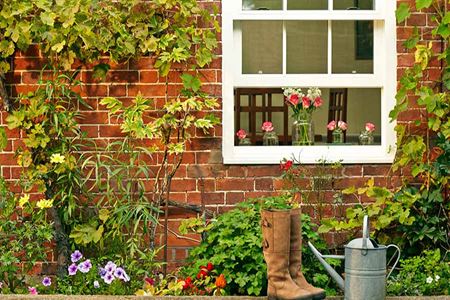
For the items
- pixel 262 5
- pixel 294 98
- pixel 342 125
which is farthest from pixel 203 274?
pixel 262 5

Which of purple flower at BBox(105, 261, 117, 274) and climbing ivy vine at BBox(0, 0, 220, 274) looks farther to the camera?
climbing ivy vine at BBox(0, 0, 220, 274)

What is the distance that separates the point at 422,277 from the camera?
6320mm

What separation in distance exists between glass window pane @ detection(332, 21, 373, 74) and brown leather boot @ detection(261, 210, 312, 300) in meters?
1.68

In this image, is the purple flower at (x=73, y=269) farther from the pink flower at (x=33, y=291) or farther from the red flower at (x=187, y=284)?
the red flower at (x=187, y=284)

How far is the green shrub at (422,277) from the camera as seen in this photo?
6234 mm

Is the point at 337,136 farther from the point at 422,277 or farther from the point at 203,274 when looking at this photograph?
the point at 203,274

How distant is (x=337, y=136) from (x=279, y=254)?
1.57m

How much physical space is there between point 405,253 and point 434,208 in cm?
37

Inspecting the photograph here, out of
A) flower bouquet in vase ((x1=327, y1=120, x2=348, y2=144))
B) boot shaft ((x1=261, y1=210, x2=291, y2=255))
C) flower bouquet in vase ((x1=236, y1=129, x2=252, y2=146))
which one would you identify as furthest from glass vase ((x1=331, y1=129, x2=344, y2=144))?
boot shaft ((x1=261, y1=210, x2=291, y2=255))

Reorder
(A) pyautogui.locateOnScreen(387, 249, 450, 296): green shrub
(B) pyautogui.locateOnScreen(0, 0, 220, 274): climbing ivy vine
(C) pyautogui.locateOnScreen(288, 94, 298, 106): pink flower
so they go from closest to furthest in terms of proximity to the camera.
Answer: (A) pyautogui.locateOnScreen(387, 249, 450, 296): green shrub → (B) pyautogui.locateOnScreen(0, 0, 220, 274): climbing ivy vine → (C) pyautogui.locateOnScreen(288, 94, 298, 106): pink flower

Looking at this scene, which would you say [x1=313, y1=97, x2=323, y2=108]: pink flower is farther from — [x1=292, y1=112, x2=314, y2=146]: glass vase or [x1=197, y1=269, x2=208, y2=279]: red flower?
[x1=197, y1=269, x2=208, y2=279]: red flower

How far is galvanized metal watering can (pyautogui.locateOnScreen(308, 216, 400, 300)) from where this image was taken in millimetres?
5711

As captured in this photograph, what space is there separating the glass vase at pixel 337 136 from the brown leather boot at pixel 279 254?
143 cm

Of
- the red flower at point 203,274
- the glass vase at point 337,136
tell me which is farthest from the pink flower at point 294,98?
the red flower at point 203,274
